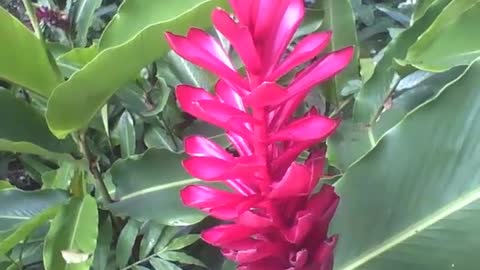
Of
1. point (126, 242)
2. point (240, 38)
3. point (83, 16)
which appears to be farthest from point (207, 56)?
point (83, 16)

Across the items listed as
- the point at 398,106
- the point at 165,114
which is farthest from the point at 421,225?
the point at 165,114

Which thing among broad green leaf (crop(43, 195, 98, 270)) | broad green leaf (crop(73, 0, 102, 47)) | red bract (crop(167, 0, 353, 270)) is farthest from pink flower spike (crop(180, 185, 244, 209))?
broad green leaf (crop(73, 0, 102, 47))

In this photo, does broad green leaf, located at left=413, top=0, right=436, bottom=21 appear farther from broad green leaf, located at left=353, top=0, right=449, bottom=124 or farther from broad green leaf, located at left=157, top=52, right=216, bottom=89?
broad green leaf, located at left=157, top=52, right=216, bottom=89

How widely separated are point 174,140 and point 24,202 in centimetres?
19

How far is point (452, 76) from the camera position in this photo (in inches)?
35.1

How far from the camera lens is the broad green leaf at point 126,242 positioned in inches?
36.0

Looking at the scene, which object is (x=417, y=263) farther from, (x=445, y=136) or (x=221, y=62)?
(x=221, y=62)

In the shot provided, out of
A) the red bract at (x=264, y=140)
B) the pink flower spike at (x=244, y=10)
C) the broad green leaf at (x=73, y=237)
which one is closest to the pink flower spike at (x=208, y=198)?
the red bract at (x=264, y=140)

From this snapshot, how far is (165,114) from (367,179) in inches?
14.2

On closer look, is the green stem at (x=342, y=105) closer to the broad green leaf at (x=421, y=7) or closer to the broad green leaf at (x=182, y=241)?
the broad green leaf at (x=421, y=7)

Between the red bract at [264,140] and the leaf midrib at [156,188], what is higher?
the red bract at [264,140]

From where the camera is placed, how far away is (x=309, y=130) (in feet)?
1.85

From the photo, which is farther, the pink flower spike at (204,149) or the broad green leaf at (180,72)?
the broad green leaf at (180,72)

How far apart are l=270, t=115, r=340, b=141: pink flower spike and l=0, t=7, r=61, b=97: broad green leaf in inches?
12.9
